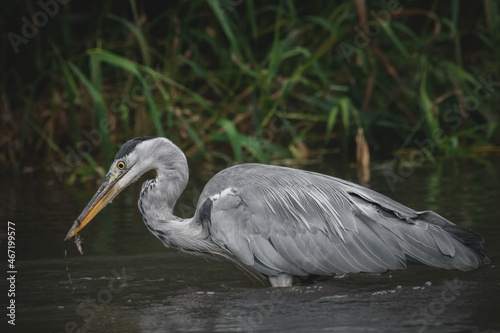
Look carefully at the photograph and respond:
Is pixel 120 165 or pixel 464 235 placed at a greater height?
pixel 120 165

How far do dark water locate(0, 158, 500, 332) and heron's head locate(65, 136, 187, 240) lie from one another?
0.49 metres

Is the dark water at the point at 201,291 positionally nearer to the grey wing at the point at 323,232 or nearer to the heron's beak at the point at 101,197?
the grey wing at the point at 323,232

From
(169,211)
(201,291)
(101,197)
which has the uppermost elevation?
(101,197)

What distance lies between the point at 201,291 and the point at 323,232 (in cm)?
80

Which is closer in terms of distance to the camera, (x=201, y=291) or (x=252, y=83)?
(x=201, y=291)

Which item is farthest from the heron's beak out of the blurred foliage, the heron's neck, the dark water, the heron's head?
the blurred foliage

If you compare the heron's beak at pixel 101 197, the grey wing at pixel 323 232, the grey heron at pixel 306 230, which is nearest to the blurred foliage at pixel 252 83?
the heron's beak at pixel 101 197

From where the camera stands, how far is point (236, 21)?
36.1 ft

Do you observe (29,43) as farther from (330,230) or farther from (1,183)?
(330,230)

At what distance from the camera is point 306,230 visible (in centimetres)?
570

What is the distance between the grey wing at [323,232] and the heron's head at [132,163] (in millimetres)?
615

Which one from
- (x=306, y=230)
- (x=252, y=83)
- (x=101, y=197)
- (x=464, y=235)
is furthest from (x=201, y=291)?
(x=252, y=83)

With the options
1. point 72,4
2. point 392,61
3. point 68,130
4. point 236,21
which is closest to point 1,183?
point 68,130

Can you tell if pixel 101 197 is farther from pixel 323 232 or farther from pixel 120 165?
pixel 323 232
